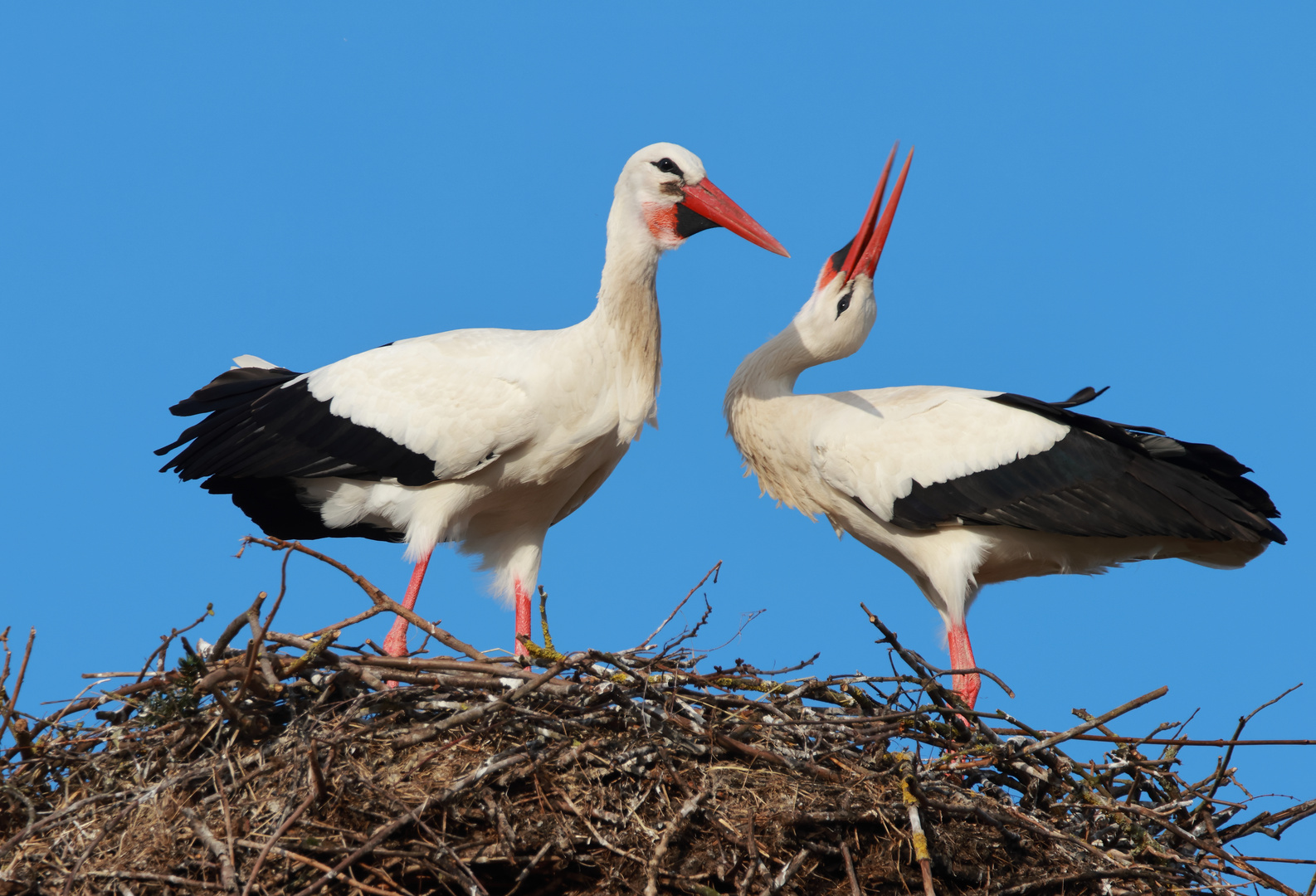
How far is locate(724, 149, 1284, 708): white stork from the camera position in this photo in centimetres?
609

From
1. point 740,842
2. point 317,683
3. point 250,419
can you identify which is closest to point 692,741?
point 740,842

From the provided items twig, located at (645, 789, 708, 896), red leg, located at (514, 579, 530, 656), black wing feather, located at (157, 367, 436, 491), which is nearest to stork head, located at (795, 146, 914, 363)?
red leg, located at (514, 579, 530, 656)

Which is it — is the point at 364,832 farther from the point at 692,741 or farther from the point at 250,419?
the point at 250,419

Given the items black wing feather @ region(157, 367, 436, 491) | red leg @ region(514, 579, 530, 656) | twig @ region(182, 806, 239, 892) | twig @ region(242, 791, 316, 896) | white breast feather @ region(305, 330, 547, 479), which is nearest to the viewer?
twig @ region(242, 791, 316, 896)

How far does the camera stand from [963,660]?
612 cm

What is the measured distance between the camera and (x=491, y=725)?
4285mm

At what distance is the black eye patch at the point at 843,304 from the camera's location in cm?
678

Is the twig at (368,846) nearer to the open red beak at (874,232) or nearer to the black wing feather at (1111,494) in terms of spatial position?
the black wing feather at (1111,494)

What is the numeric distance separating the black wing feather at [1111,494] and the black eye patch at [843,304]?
1.09m

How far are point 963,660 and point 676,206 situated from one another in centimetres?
236

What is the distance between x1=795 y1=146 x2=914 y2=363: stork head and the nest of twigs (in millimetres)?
2512

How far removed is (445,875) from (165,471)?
2722 millimetres

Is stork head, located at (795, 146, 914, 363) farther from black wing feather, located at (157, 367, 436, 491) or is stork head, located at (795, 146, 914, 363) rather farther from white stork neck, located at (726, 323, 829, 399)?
black wing feather, located at (157, 367, 436, 491)

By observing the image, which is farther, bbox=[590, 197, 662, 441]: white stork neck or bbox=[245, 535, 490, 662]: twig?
bbox=[590, 197, 662, 441]: white stork neck
